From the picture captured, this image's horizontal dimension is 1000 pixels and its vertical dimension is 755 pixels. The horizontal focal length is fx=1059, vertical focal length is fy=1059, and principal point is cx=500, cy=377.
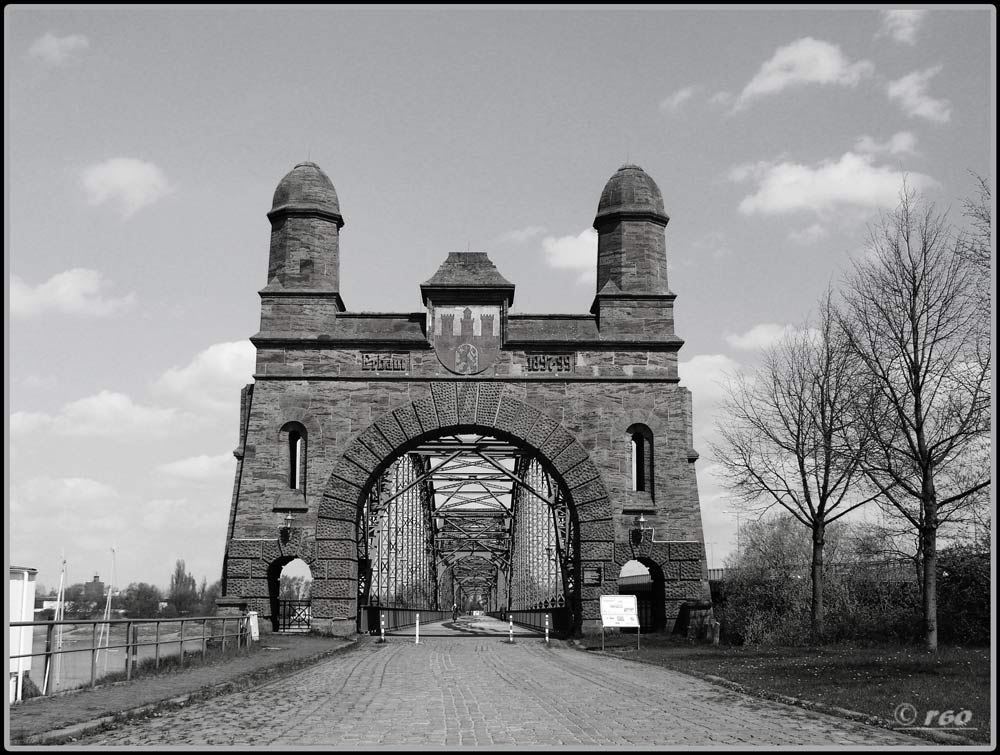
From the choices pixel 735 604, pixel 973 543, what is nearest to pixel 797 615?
pixel 735 604

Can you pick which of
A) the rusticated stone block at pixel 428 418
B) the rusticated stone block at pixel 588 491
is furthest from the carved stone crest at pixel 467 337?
the rusticated stone block at pixel 588 491

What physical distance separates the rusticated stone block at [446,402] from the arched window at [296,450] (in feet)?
11.7

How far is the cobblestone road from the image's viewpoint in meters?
8.98

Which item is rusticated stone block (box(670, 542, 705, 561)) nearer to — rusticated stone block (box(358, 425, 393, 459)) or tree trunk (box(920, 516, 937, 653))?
rusticated stone block (box(358, 425, 393, 459))

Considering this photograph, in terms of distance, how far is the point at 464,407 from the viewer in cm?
2753

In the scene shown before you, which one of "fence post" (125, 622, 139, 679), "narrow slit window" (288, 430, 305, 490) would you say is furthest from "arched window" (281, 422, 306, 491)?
"fence post" (125, 622, 139, 679)

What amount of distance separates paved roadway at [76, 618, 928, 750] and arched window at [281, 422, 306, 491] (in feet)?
37.2

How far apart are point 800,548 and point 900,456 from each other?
45655mm

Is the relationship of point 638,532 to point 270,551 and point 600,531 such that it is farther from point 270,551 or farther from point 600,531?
point 270,551

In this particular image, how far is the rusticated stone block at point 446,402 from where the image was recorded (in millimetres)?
27422

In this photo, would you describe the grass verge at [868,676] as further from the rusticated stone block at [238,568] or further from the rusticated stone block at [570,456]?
the rusticated stone block at [238,568]

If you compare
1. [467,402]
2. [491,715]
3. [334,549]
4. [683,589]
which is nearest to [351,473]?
[334,549]

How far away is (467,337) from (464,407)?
1.85 m

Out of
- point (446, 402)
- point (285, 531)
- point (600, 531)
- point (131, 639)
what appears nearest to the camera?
point (131, 639)
